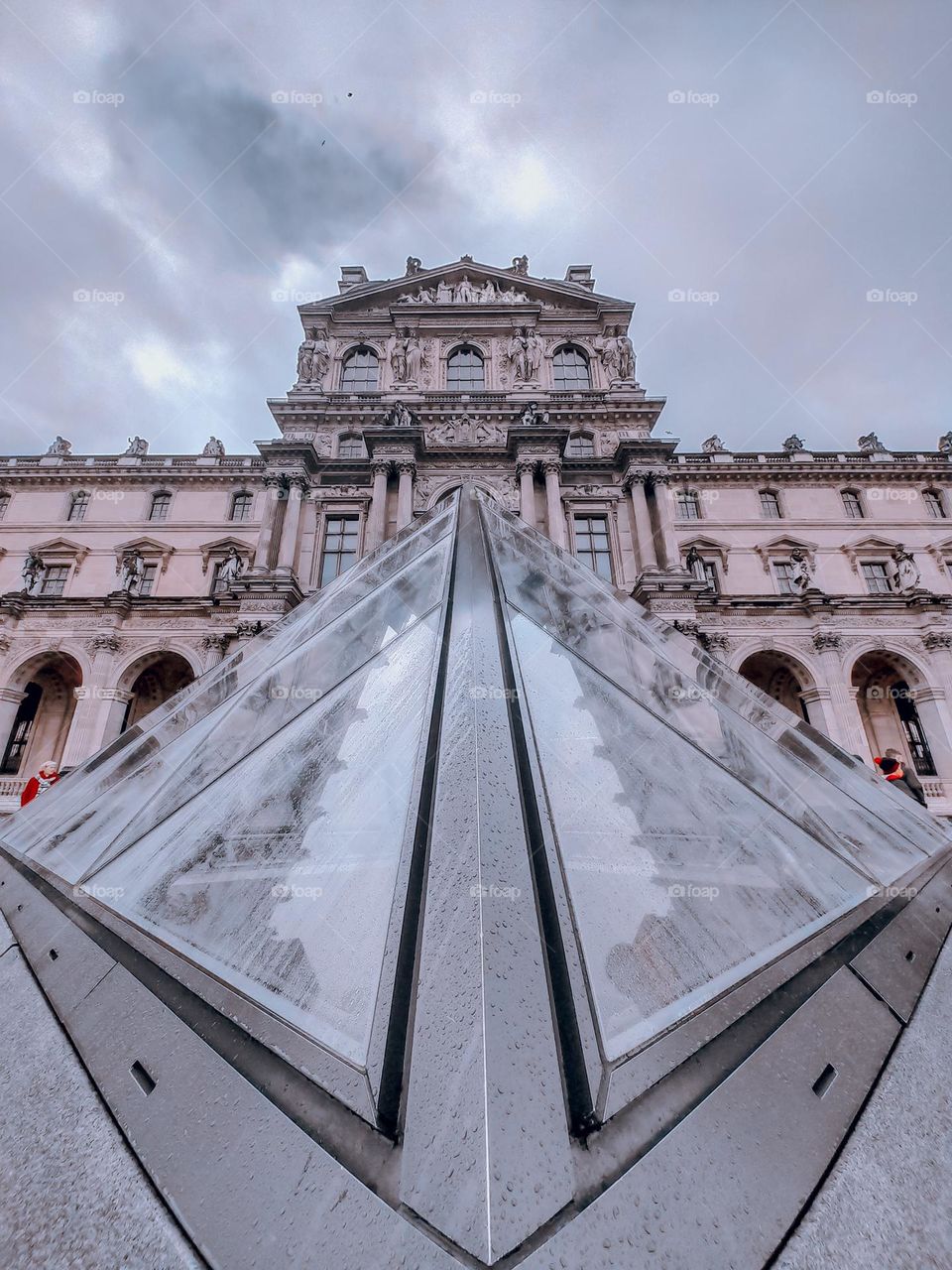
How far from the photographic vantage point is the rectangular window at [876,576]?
61.9 ft

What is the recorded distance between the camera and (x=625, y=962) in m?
0.94

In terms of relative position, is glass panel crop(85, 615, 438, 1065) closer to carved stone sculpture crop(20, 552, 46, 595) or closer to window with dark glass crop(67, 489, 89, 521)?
carved stone sculpture crop(20, 552, 46, 595)

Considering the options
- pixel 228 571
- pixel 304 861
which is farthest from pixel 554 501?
pixel 304 861

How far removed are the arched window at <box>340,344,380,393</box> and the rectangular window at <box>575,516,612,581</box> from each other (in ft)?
27.9

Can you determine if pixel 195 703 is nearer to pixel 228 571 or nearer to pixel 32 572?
pixel 228 571

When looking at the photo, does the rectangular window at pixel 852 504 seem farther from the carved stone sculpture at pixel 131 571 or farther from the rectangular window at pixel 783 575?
the carved stone sculpture at pixel 131 571

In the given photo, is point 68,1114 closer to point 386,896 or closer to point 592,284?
point 386,896

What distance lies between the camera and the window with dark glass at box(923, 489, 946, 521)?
20.0 m

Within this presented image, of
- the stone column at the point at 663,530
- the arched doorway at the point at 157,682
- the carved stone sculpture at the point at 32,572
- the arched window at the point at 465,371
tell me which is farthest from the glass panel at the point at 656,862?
the carved stone sculpture at the point at 32,572

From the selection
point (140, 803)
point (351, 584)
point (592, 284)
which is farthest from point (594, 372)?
point (140, 803)

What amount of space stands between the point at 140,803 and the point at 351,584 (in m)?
1.63

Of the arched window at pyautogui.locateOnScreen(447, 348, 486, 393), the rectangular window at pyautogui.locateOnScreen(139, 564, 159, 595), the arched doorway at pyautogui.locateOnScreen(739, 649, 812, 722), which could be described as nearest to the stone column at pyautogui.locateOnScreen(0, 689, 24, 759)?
the rectangular window at pyautogui.locateOnScreen(139, 564, 159, 595)

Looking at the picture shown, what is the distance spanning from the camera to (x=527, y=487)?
14.7 metres
